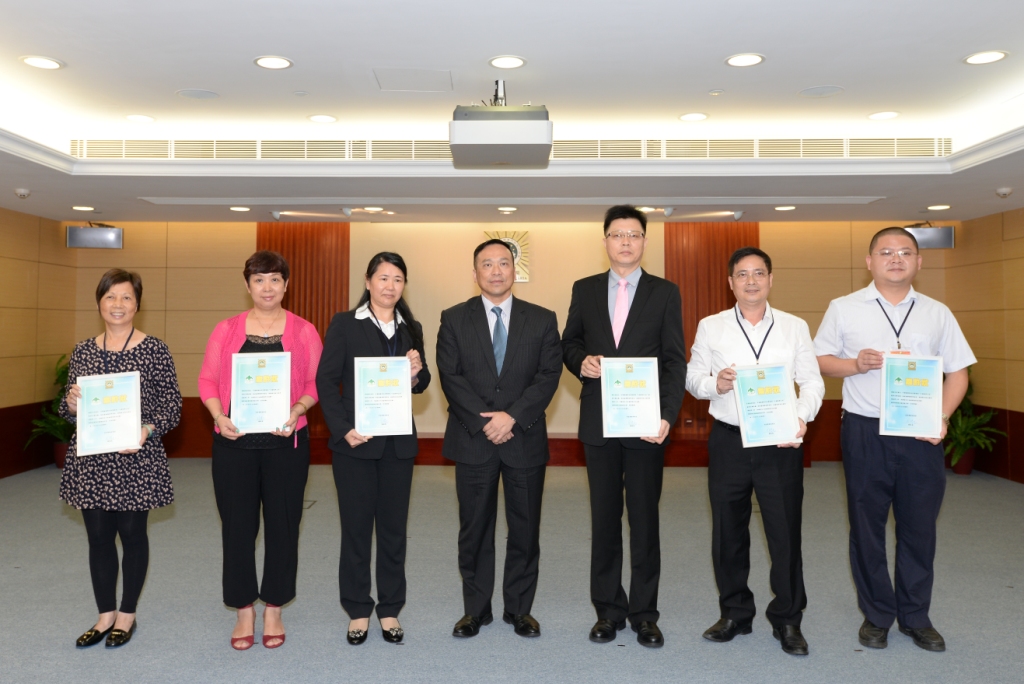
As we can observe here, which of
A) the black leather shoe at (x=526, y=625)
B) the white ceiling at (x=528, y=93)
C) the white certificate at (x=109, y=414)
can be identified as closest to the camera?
the white certificate at (x=109, y=414)

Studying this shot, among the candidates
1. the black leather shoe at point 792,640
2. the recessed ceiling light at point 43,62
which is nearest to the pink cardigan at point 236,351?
the black leather shoe at point 792,640

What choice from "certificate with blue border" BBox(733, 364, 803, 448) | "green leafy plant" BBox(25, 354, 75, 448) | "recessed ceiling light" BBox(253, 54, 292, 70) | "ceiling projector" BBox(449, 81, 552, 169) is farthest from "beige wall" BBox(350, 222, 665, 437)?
"certificate with blue border" BBox(733, 364, 803, 448)

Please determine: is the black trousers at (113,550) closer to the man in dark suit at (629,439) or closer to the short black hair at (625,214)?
the man in dark suit at (629,439)

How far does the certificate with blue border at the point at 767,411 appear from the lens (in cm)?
301

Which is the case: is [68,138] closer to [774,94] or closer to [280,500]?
[280,500]

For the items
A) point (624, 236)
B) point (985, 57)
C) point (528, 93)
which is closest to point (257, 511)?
point (624, 236)

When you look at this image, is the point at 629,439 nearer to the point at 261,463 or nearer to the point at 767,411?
the point at 767,411

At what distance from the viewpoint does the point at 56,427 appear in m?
7.88

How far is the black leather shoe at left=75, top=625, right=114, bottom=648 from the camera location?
3236 mm

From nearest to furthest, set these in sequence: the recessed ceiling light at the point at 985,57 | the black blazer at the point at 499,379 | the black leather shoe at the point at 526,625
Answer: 1. the black blazer at the point at 499,379
2. the black leather shoe at the point at 526,625
3. the recessed ceiling light at the point at 985,57

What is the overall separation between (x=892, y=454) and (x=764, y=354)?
0.72m

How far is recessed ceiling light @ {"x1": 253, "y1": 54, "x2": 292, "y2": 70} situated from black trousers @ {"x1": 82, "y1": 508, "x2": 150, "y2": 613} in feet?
9.10

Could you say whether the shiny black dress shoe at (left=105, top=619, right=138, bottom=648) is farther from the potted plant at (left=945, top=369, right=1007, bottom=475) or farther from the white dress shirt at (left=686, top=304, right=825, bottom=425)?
the potted plant at (left=945, top=369, right=1007, bottom=475)

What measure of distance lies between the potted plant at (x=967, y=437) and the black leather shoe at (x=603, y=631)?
19.2ft
